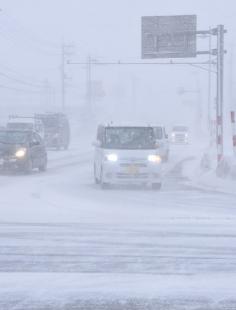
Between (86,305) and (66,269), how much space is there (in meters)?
1.87

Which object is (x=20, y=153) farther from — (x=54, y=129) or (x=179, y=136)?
(x=179, y=136)

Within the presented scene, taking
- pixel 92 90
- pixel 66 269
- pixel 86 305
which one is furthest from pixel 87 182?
pixel 92 90

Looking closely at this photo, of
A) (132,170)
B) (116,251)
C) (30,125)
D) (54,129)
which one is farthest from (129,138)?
(54,129)

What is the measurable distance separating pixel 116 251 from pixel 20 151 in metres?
18.8

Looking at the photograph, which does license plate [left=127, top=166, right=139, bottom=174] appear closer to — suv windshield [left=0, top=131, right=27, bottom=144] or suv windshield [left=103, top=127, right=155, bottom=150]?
suv windshield [left=103, top=127, right=155, bottom=150]

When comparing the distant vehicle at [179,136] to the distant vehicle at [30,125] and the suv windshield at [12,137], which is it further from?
the suv windshield at [12,137]

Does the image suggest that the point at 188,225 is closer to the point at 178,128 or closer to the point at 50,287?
the point at 50,287

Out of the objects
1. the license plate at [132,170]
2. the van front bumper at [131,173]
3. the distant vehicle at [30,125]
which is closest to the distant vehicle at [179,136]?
the distant vehicle at [30,125]

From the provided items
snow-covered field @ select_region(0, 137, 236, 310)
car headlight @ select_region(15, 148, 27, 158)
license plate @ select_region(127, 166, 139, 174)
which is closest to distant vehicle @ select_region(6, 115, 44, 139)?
car headlight @ select_region(15, 148, 27, 158)

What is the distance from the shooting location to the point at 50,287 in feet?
28.6

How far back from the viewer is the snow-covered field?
827 cm

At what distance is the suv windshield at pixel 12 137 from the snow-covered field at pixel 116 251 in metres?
9.36

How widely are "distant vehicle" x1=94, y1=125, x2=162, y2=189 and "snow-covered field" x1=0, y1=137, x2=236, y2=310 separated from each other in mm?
2137

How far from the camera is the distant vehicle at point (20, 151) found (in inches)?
1165
